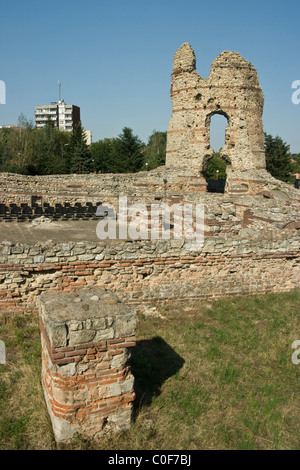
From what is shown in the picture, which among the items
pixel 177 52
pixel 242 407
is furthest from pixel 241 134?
pixel 242 407

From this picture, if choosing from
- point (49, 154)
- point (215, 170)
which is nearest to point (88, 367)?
point (49, 154)

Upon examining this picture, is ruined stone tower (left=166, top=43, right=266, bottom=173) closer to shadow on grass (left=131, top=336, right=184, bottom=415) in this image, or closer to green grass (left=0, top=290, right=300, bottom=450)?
green grass (left=0, top=290, right=300, bottom=450)

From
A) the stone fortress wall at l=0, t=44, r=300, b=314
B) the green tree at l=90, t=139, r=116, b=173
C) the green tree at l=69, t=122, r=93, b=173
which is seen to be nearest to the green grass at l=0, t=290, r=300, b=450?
the stone fortress wall at l=0, t=44, r=300, b=314

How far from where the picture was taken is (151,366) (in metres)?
4.42

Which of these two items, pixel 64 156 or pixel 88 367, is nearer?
pixel 88 367

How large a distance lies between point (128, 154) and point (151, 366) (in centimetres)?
3431

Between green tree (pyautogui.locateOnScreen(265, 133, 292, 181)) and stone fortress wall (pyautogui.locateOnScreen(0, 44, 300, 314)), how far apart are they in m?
11.7

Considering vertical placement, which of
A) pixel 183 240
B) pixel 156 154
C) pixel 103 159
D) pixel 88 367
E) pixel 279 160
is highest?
pixel 156 154

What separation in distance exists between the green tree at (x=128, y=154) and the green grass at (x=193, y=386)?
31331 millimetres

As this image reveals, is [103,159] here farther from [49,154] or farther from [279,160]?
[279,160]

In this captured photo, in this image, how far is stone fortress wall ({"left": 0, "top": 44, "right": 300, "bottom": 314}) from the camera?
231 inches

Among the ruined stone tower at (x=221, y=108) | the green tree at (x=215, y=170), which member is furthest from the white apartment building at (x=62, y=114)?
the ruined stone tower at (x=221, y=108)

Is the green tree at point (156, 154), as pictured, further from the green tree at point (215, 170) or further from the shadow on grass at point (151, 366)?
the shadow on grass at point (151, 366)

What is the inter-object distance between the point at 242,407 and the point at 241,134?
19.7m
